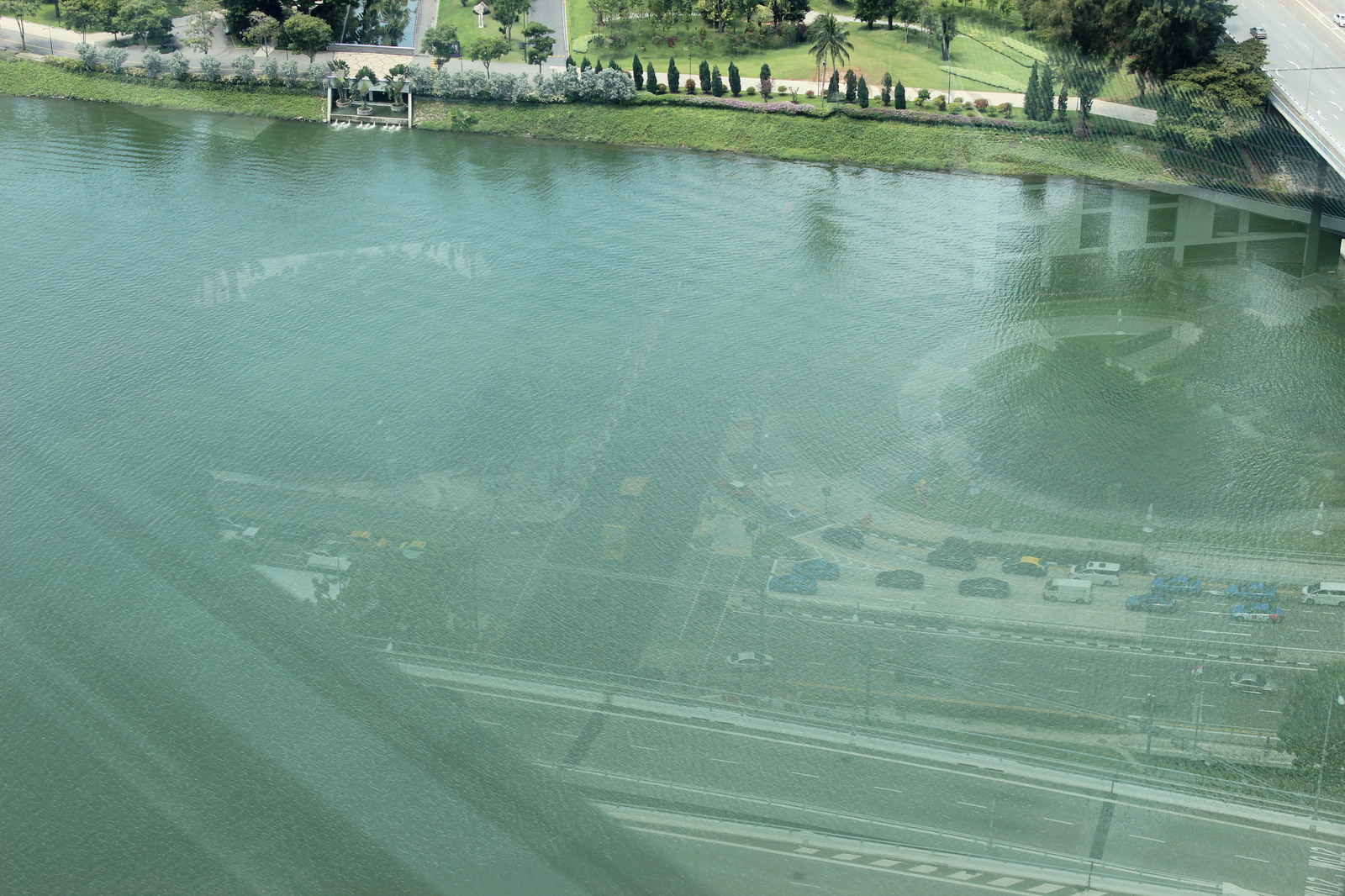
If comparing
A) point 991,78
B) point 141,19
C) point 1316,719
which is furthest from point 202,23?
point 1316,719

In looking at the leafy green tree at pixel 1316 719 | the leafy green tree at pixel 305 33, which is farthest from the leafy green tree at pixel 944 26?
the leafy green tree at pixel 1316 719

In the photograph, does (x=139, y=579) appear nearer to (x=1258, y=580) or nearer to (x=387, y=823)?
(x=387, y=823)

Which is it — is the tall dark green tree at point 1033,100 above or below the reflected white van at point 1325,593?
above

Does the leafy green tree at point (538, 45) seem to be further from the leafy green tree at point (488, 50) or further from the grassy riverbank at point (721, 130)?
the grassy riverbank at point (721, 130)

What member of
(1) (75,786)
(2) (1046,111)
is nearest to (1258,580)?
(1) (75,786)

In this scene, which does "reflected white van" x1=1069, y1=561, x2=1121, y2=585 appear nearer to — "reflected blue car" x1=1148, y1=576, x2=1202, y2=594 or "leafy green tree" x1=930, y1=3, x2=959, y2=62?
"reflected blue car" x1=1148, y1=576, x2=1202, y2=594

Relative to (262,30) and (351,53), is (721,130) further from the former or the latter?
(262,30)
